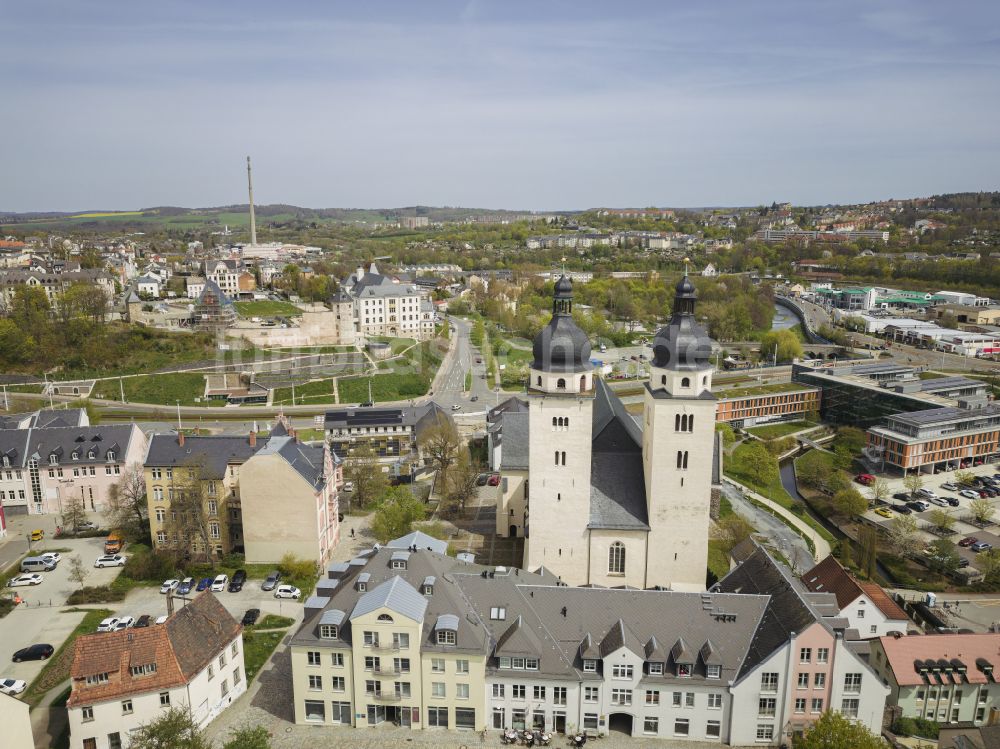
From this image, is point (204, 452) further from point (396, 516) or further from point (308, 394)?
point (308, 394)

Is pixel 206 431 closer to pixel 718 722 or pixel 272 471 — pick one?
pixel 272 471

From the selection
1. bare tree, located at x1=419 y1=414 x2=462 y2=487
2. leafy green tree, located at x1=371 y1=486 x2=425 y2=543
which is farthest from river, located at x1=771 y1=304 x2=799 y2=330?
leafy green tree, located at x1=371 y1=486 x2=425 y2=543

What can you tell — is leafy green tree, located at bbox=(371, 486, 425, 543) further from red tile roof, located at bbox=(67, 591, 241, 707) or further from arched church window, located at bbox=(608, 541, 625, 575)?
red tile roof, located at bbox=(67, 591, 241, 707)

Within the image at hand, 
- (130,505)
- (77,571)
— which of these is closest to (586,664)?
(77,571)

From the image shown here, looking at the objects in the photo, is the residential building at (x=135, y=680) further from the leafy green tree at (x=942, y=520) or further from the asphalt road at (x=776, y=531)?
the leafy green tree at (x=942, y=520)

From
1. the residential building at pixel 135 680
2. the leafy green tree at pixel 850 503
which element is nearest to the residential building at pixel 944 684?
the residential building at pixel 135 680

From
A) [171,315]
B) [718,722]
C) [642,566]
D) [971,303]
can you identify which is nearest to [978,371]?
[971,303]
